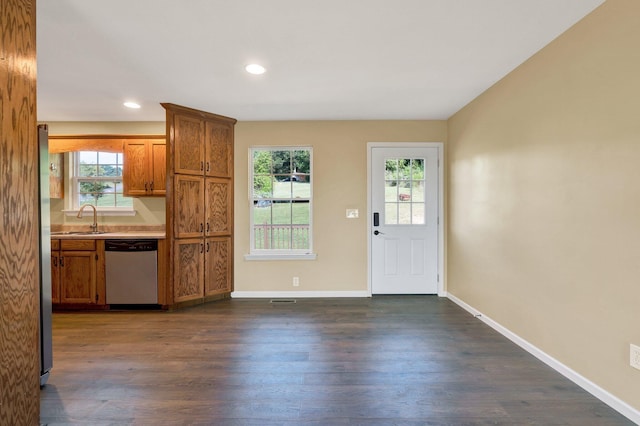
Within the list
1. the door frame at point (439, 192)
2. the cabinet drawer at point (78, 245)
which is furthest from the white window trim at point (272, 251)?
the cabinet drawer at point (78, 245)

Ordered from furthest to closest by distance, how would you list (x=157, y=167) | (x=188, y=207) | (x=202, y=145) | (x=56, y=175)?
(x=56, y=175), (x=157, y=167), (x=202, y=145), (x=188, y=207)

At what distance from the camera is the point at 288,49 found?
242cm

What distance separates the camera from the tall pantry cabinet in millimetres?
3750

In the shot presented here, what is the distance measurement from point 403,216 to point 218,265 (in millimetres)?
2555

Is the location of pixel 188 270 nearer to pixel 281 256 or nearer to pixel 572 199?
pixel 281 256

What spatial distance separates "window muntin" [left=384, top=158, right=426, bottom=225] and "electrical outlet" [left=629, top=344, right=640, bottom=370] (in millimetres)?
2660

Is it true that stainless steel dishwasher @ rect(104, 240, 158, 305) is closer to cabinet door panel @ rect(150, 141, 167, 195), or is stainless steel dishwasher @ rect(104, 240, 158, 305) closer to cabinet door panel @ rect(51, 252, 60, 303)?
cabinet door panel @ rect(51, 252, 60, 303)

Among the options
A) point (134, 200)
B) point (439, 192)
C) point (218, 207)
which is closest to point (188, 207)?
point (218, 207)

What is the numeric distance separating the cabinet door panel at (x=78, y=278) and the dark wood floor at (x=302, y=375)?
0.37 m

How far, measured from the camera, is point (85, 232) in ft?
14.3

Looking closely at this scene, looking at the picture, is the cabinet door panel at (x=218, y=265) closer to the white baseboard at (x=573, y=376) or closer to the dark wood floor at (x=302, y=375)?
the dark wood floor at (x=302, y=375)

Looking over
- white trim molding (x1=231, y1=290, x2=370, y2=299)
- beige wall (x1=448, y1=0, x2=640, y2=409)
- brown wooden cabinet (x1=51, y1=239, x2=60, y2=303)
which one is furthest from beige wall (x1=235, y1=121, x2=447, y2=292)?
brown wooden cabinet (x1=51, y1=239, x2=60, y2=303)

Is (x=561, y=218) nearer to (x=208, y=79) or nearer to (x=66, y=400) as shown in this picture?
(x=208, y=79)

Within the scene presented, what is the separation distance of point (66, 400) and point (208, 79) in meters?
2.68
